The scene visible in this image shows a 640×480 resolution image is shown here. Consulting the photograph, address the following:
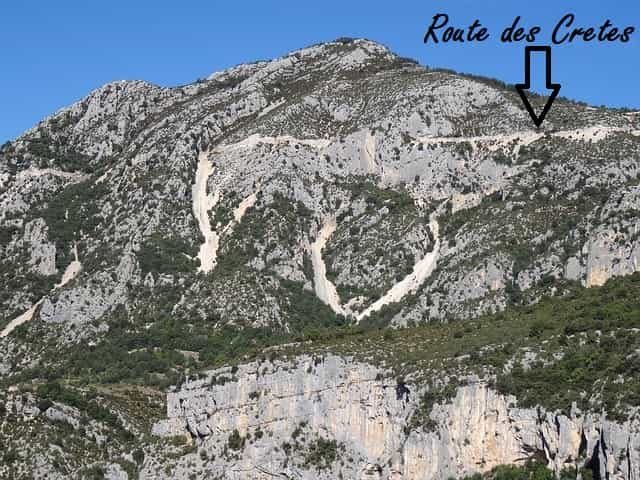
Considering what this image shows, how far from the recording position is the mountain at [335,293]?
8912 cm

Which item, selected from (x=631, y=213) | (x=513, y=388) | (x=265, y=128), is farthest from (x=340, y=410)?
(x=265, y=128)

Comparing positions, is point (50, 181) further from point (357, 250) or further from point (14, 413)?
point (14, 413)

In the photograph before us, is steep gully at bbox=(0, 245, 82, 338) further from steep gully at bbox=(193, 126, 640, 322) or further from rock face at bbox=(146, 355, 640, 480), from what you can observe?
rock face at bbox=(146, 355, 640, 480)

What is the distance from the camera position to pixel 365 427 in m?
94.2

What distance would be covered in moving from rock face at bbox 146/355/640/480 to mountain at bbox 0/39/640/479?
0.15m

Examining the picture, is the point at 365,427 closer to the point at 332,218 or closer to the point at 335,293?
the point at 335,293

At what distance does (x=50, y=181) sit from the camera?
19700 cm

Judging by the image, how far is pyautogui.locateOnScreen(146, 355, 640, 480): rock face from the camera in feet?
272

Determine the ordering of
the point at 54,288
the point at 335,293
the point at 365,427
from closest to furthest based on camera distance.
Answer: the point at 365,427, the point at 335,293, the point at 54,288

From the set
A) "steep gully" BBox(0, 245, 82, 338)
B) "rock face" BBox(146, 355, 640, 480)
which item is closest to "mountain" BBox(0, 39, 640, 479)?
"rock face" BBox(146, 355, 640, 480)

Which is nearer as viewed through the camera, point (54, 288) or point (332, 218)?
point (54, 288)

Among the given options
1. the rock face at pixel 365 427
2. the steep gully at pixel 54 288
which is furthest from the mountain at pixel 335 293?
the steep gully at pixel 54 288

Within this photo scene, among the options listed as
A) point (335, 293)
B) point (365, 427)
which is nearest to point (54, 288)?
point (335, 293)

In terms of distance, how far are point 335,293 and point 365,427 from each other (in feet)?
227
